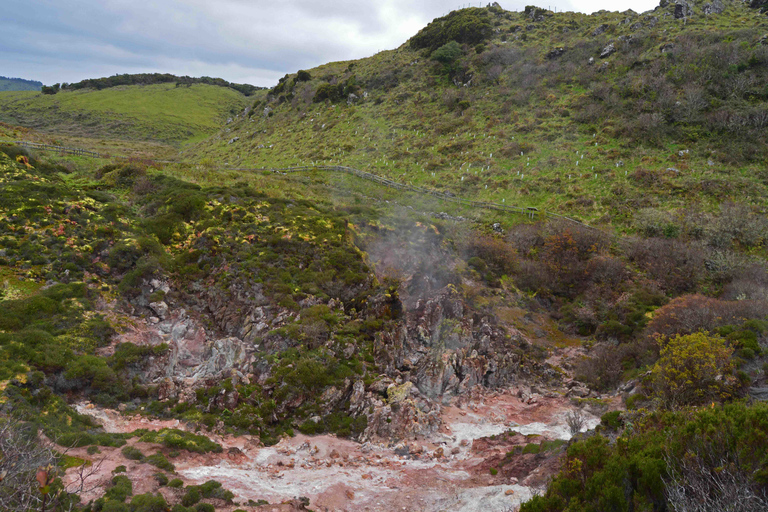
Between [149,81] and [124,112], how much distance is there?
38474 mm

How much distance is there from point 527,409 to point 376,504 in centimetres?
877

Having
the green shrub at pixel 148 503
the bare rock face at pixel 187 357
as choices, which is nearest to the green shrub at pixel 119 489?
the green shrub at pixel 148 503

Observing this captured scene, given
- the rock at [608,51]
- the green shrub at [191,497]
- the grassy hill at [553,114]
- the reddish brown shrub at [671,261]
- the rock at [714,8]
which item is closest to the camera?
the green shrub at [191,497]

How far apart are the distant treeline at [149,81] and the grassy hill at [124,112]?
4.64 metres

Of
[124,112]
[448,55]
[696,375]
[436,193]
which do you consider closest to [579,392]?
[696,375]

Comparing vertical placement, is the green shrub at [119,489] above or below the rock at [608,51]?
below

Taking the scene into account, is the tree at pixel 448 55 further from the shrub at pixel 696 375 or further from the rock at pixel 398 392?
the shrub at pixel 696 375

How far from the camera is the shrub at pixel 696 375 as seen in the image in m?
11.5

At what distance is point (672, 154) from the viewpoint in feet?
115

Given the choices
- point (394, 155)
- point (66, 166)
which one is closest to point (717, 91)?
Answer: point (394, 155)

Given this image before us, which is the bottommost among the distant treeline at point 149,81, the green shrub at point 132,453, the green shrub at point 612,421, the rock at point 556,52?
the green shrub at point 612,421

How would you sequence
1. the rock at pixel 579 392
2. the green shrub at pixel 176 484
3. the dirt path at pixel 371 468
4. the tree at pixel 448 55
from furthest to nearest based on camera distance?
the tree at pixel 448 55, the rock at pixel 579 392, the dirt path at pixel 371 468, the green shrub at pixel 176 484

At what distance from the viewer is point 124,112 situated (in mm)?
84938

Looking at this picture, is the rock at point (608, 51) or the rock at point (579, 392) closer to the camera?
the rock at point (579, 392)
